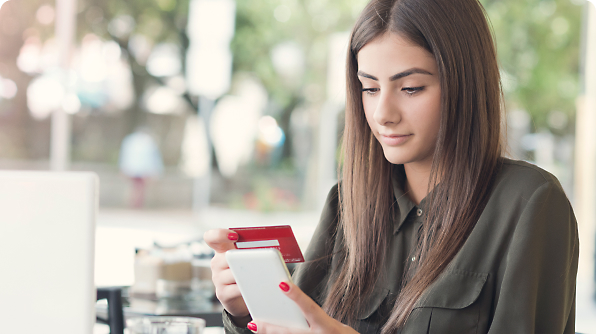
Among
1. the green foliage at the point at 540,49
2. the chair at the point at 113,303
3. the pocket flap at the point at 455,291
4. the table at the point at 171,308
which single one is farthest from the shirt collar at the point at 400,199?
the green foliage at the point at 540,49

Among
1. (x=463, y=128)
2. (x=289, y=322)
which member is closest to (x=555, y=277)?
(x=463, y=128)

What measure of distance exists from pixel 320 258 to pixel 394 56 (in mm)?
527

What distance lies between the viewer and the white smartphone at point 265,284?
0.87 metres

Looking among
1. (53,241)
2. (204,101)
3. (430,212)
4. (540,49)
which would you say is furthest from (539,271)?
(204,101)

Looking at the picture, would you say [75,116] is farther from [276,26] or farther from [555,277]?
[555,277]

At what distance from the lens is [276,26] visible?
7.88 meters

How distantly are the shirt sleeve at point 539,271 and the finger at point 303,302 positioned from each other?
0.31 metres

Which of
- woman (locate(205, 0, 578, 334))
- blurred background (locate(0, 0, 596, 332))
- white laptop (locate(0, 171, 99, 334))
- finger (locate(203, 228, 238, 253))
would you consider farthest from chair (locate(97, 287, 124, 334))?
blurred background (locate(0, 0, 596, 332))

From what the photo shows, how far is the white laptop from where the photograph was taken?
2.19 feet

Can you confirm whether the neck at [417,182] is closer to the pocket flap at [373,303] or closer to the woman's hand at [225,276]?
the pocket flap at [373,303]

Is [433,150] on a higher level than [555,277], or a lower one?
higher

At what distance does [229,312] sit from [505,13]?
6.80 metres

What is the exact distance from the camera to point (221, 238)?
100cm

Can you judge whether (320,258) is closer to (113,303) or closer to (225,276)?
(225,276)
